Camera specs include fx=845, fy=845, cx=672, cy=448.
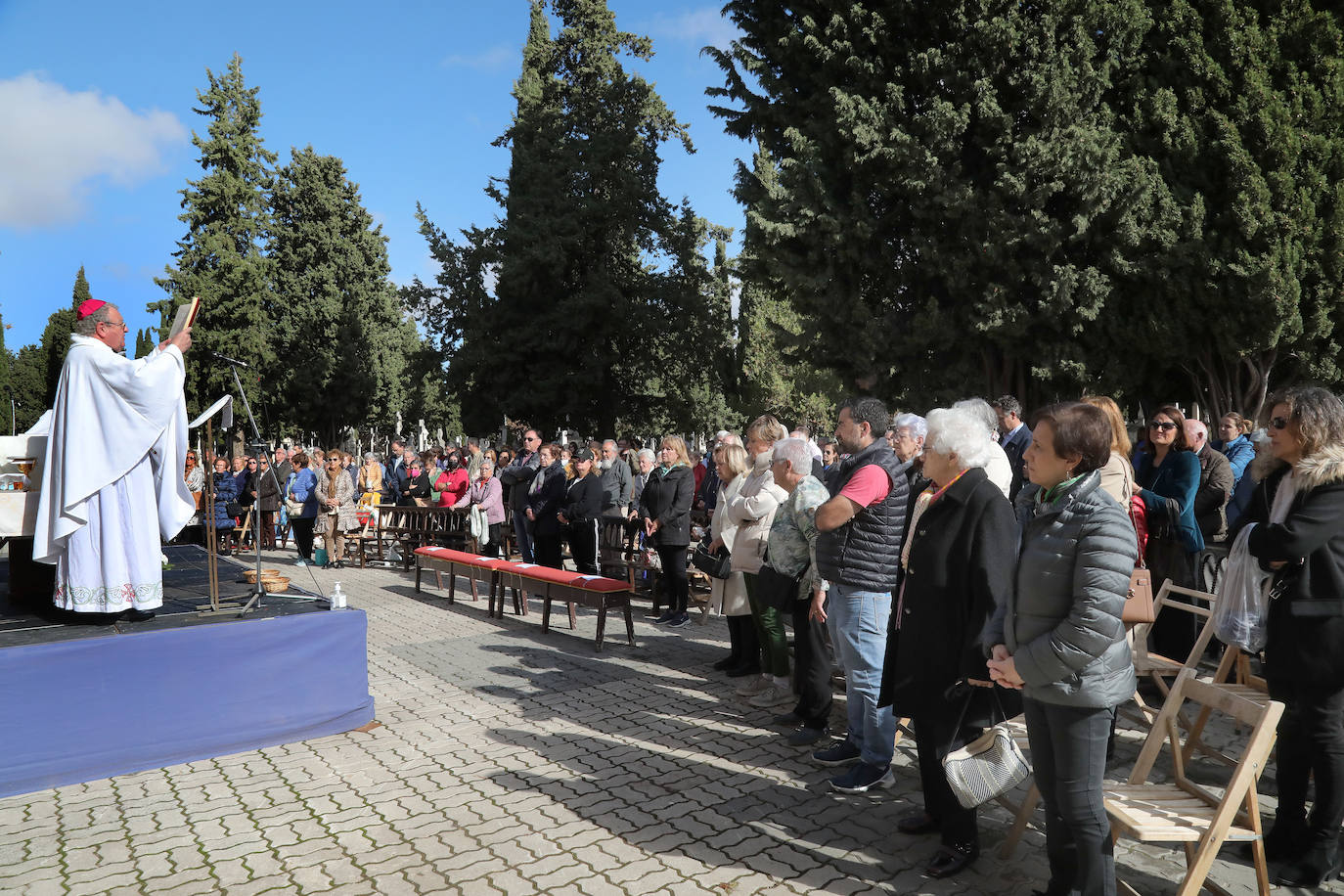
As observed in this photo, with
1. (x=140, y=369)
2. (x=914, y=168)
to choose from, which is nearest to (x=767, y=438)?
(x=140, y=369)

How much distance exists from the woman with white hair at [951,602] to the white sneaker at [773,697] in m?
2.31

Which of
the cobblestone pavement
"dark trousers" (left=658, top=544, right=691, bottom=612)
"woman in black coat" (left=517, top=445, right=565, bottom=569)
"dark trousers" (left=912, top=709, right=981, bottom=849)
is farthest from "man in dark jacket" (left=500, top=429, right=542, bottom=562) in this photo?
"dark trousers" (left=912, top=709, right=981, bottom=849)

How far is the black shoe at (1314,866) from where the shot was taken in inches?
131

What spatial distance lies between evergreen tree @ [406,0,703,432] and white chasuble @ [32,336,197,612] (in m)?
21.6

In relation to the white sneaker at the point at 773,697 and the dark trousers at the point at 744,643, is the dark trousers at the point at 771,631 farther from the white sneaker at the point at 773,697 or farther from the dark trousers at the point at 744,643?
the dark trousers at the point at 744,643

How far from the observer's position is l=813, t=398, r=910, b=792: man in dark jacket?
175 inches

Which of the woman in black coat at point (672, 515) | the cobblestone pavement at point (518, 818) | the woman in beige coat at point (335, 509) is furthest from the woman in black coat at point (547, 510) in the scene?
the cobblestone pavement at point (518, 818)

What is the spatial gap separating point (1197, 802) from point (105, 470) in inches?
223

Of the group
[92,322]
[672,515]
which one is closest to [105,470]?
[92,322]

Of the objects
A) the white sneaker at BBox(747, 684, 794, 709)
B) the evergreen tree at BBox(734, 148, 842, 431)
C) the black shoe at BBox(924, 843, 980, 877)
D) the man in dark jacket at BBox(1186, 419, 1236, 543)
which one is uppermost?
the evergreen tree at BBox(734, 148, 842, 431)

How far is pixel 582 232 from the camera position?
26.7 meters

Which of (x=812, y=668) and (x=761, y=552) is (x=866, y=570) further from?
(x=761, y=552)

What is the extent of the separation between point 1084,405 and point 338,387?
3829 centimetres

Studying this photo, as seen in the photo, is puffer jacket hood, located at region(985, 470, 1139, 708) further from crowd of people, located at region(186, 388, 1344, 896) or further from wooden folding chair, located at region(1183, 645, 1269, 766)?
wooden folding chair, located at region(1183, 645, 1269, 766)
